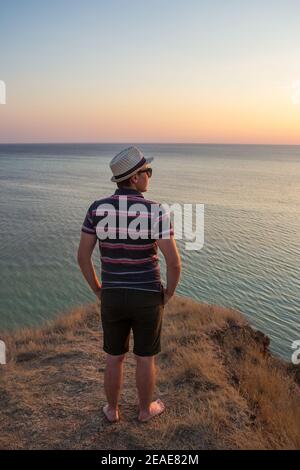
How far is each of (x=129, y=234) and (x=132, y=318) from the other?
816 millimetres

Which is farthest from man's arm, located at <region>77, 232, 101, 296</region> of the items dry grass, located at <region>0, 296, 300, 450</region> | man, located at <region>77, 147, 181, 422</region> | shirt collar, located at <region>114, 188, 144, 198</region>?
dry grass, located at <region>0, 296, 300, 450</region>

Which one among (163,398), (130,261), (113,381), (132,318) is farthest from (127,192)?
(163,398)

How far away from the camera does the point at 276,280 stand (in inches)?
709

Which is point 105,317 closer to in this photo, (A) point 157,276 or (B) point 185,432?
(A) point 157,276

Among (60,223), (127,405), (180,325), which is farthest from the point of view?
(60,223)

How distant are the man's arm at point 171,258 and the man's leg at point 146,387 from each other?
72 centimetres

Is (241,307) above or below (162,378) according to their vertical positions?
below

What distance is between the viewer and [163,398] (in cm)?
517

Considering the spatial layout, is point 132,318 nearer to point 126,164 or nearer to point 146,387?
point 146,387

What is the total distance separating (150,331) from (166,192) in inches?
1470

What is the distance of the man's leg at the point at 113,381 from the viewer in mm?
4188

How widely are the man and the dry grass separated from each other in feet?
2.89

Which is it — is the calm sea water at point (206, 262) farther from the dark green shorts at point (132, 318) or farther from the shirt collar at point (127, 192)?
the shirt collar at point (127, 192)
